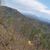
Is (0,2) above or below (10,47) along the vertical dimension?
above

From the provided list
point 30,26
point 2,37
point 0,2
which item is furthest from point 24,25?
point 2,37

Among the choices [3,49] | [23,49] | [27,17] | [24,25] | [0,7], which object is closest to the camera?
[3,49]

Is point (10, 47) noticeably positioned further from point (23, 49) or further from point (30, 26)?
point (30, 26)

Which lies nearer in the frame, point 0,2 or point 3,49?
point 3,49

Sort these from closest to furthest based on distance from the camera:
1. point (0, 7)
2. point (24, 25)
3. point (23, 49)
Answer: point (23, 49) < point (0, 7) < point (24, 25)

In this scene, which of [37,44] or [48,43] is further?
[48,43]

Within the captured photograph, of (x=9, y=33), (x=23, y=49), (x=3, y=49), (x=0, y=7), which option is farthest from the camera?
(x=0, y=7)

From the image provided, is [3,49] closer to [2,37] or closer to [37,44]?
[2,37]

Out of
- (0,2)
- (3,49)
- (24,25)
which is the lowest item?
(3,49)

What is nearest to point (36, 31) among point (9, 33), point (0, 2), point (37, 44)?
point (37, 44)
